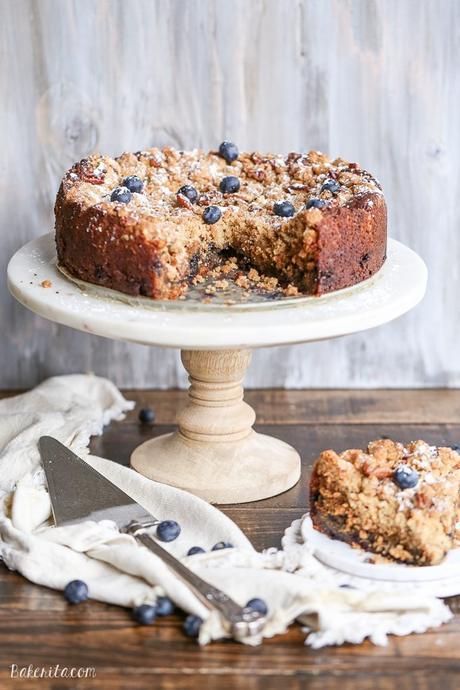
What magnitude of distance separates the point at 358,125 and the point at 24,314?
1185 millimetres

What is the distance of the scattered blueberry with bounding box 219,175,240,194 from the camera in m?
2.75

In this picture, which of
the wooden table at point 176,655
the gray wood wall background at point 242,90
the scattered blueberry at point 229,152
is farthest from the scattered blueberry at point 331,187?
the wooden table at point 176,655

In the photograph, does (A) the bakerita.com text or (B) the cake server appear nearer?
(A) the bakerita.com text

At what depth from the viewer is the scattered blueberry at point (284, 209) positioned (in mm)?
2557

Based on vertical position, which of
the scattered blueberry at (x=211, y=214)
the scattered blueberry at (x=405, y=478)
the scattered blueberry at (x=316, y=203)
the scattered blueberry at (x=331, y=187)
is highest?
the scattered blueberry at (x=316, y=203)

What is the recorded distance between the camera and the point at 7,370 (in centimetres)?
339

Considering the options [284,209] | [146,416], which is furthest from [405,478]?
[146,416]

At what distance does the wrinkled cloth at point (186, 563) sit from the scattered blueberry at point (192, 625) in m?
0.01

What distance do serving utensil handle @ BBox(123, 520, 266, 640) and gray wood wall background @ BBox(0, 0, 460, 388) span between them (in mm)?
1460

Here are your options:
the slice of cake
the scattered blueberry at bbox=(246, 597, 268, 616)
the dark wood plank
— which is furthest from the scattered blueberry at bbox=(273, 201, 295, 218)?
the scattered blueberry at bbox=(246, 597, 268, 616)

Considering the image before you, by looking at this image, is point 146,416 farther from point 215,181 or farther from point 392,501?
point 392,501

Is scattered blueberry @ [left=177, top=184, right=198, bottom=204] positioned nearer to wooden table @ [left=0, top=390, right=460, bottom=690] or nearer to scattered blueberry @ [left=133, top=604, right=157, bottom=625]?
wooden table @ [left=0, top=390, right=460, bottom=690]

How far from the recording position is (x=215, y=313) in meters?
2.33

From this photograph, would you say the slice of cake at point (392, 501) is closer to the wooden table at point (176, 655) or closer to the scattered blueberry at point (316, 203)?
the wooden table at point (176, 655)
